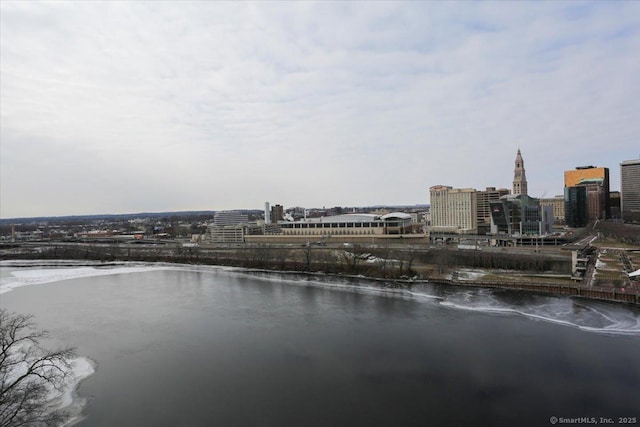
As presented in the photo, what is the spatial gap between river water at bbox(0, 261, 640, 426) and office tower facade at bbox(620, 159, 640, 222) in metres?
73.8

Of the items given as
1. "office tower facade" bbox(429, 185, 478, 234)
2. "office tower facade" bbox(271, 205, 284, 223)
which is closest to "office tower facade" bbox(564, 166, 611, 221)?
"office tower facade" bbox(429, 185, 478, 234)

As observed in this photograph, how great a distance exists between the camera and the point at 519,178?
60.9 meters

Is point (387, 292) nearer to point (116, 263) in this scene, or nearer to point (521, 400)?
point (521, 400)

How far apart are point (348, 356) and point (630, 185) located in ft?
281

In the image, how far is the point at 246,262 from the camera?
30.5 m

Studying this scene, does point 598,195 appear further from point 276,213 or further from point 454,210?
point 276,213

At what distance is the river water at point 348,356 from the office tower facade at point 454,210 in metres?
35.0

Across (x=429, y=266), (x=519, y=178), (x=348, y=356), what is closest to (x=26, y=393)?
(x=348, y=356)

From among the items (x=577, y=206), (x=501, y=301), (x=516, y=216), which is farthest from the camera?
(x=577, y=206)

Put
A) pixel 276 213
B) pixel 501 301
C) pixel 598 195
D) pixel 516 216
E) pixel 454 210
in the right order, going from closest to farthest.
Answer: pixel 501 301 → pixel 516 216 → pixel 454 210 → pixel 598 195 → pixel 276 213

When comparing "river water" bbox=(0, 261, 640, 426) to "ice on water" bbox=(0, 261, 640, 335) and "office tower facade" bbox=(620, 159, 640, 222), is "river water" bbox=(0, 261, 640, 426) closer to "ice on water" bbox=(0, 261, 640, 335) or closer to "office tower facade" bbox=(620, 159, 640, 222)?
"ice on water" bbox=(0, 261, 640, 335)

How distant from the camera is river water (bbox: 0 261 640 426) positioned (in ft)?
26.3

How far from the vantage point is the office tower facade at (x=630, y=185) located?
73.9 meters

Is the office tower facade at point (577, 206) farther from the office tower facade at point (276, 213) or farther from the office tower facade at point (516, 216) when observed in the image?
the office tower facade at point (276, 213)
